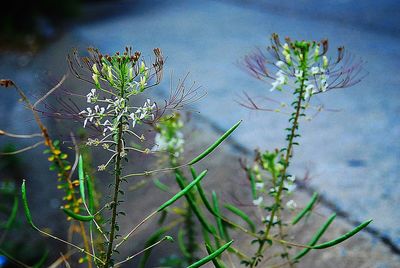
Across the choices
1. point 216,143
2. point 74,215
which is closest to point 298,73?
point 216,143

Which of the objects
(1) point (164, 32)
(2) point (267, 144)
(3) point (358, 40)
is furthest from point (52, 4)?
(2) point (267, 144)

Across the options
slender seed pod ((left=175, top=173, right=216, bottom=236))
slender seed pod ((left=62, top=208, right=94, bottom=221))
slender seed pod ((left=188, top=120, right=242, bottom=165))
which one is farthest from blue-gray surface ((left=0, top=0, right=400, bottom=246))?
slender seed pod ((left=62, top=208, right=94, bottom=221))

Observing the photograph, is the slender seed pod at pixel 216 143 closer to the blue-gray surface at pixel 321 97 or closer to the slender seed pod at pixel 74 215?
the slender seed pod at pixel 74 215

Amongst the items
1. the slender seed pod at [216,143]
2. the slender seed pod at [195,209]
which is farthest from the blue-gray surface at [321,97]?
the slender seed pod at [216,143]

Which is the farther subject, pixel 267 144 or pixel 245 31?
pixel 245 31

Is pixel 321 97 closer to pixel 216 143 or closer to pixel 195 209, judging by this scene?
pixel 195 209

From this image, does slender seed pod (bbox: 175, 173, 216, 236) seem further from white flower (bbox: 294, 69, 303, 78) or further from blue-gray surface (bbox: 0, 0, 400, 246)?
blue-gray surface (bbox: 0, 0, 400, 246)

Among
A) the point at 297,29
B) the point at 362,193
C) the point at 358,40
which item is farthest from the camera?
the point at 297,29

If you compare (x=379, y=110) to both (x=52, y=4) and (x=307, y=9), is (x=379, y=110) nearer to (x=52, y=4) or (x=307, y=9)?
(x=307, y=9)
